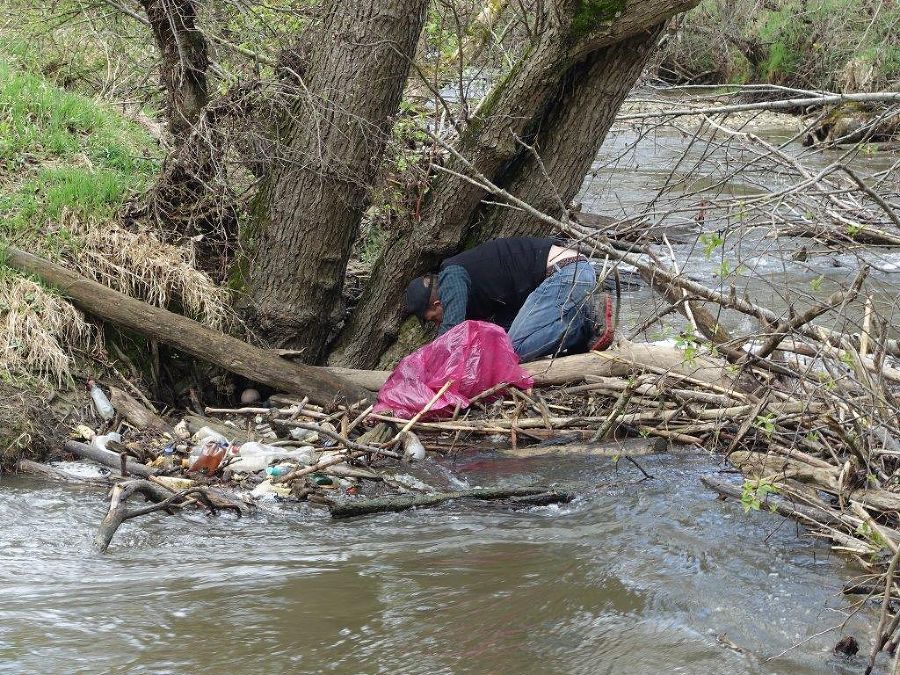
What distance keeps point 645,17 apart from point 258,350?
10.8 feet

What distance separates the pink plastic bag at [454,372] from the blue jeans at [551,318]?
27 cm

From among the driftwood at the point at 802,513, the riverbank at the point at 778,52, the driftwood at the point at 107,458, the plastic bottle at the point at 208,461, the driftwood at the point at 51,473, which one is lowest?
the driftwood at the point at 51,473

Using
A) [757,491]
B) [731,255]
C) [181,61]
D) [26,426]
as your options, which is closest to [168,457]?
[26,426]

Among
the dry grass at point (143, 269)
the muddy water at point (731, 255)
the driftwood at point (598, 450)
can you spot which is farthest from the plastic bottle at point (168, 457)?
the muddy water at point (731, 255)

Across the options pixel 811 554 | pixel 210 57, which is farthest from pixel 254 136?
pixel 811 554

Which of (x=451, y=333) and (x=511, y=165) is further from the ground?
(x=511, y=165)

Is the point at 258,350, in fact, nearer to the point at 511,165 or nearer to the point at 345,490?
the point at 345,490

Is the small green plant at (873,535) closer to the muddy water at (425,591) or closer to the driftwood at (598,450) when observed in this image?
the muddy water at (425,591)

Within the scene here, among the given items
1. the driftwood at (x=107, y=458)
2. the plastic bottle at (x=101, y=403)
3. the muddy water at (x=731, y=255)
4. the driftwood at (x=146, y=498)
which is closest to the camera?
the driftwood at (x=146, y=498)

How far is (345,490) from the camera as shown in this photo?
511 centimetres

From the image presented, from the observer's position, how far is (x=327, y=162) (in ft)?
20.8

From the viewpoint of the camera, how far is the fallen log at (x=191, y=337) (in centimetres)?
595

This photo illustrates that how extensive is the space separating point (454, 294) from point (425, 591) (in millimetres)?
3046

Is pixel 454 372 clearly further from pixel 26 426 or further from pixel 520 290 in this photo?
pixel 26 426
